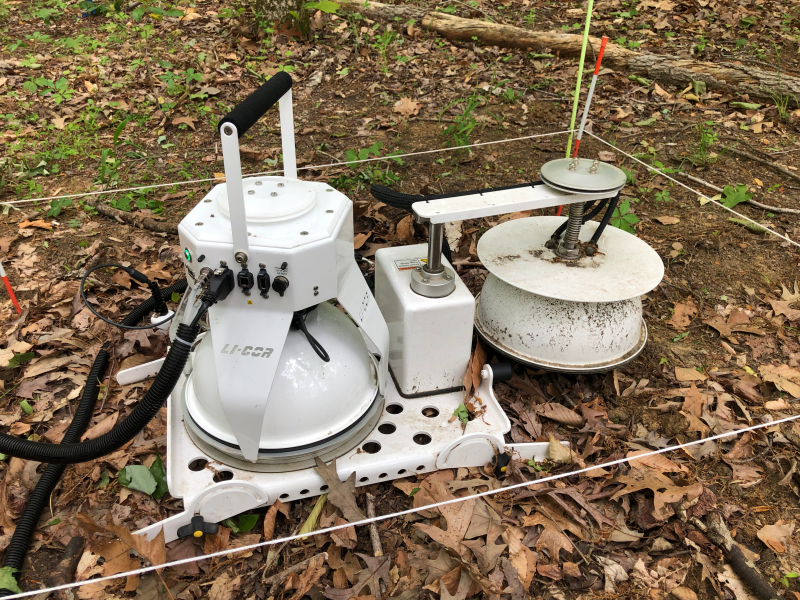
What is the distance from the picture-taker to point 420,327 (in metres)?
2.41

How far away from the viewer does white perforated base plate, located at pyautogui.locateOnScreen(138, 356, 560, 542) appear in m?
2.12

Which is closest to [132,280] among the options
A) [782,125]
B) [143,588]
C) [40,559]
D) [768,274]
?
[40,559]

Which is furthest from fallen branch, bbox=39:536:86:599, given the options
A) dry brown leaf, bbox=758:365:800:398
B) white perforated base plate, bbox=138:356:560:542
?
dry brown leaf, bbox=758:365:800:398

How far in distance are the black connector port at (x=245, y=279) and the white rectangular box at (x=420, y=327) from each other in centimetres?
70

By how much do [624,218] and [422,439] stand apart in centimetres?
219

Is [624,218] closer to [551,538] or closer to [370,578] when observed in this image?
[551,538]

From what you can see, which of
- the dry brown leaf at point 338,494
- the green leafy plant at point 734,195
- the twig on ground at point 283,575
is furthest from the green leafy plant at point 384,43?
the twig on ground at point 283,575

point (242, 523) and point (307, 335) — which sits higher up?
point (307, 335)

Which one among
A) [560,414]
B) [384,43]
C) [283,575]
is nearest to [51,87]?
[384,43]

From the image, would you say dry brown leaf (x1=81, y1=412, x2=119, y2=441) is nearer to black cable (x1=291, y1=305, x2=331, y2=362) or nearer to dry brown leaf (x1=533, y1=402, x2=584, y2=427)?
black cable (x1=291, y1=305, x2=331, y2=362)

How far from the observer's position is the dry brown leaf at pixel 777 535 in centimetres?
216

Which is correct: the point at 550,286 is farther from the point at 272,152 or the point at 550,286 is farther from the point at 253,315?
the point at 272,152

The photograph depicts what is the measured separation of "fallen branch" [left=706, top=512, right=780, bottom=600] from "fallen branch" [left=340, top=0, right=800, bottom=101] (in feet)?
14.8

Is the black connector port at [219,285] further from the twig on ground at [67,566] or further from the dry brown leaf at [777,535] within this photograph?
the dry brown leaf at [777,535]
